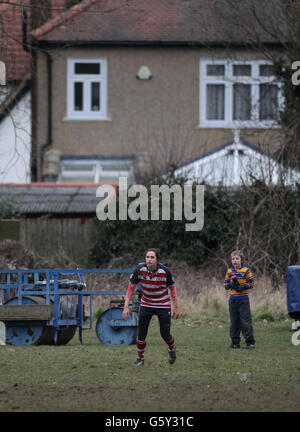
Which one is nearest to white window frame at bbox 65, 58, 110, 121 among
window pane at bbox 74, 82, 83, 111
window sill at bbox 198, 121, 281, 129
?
window pane at bbox 74, 82, 83, 111

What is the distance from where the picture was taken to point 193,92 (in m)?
34.0

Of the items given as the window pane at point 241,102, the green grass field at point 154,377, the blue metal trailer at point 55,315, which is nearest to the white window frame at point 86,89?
the window pane at point 241,102

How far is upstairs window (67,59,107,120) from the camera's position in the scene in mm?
34000

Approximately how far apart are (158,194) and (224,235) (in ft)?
6.84

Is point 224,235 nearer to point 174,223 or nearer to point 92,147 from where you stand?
point 174,223

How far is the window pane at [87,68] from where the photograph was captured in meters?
34.1

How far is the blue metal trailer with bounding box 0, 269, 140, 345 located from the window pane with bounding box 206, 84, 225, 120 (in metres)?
19.9

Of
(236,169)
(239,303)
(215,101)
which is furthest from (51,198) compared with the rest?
(239,303)

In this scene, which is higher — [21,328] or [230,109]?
[230,109]

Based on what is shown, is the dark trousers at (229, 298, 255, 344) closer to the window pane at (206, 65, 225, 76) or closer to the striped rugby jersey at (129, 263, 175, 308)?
the striped rugby jersey at (129, 263, 175, 308)

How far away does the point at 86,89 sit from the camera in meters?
34.3

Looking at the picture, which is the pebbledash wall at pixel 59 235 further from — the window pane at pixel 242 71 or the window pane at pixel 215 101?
the window pane at pixel 215 101

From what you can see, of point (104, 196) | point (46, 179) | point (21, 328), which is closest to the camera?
point (21, 328)
